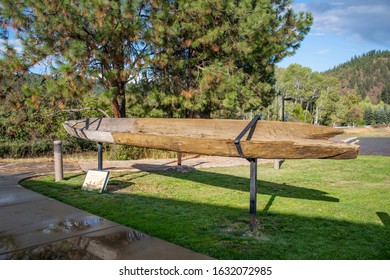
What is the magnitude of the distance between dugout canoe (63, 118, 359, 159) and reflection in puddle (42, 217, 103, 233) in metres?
1.10

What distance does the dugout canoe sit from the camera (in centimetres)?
292

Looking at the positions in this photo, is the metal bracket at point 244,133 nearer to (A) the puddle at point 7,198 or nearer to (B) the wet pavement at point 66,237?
(B) the wet pavement at point 66,237

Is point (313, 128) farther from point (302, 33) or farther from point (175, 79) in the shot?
point (302, 33)

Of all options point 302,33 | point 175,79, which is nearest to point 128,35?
point 175,79

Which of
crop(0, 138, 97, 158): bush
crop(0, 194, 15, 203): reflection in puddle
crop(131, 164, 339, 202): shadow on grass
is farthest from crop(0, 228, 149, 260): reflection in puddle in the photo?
crop(0, 138, 97, 158): bush

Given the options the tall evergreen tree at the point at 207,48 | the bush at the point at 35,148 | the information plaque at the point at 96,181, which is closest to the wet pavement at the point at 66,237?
the information plaque at the point at 96,181

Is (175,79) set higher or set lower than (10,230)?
higher

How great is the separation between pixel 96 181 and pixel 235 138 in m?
3.23

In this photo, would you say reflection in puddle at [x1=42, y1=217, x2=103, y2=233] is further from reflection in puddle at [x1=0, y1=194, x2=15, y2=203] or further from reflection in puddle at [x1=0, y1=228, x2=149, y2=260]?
reflection in puddle at [x1=0, y1=194, x2=15, y2=203]

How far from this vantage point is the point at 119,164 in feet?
30.1

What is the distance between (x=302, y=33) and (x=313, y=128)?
11713mm

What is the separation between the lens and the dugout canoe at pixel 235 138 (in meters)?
2.92

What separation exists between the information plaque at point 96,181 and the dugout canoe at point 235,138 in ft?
3.60
